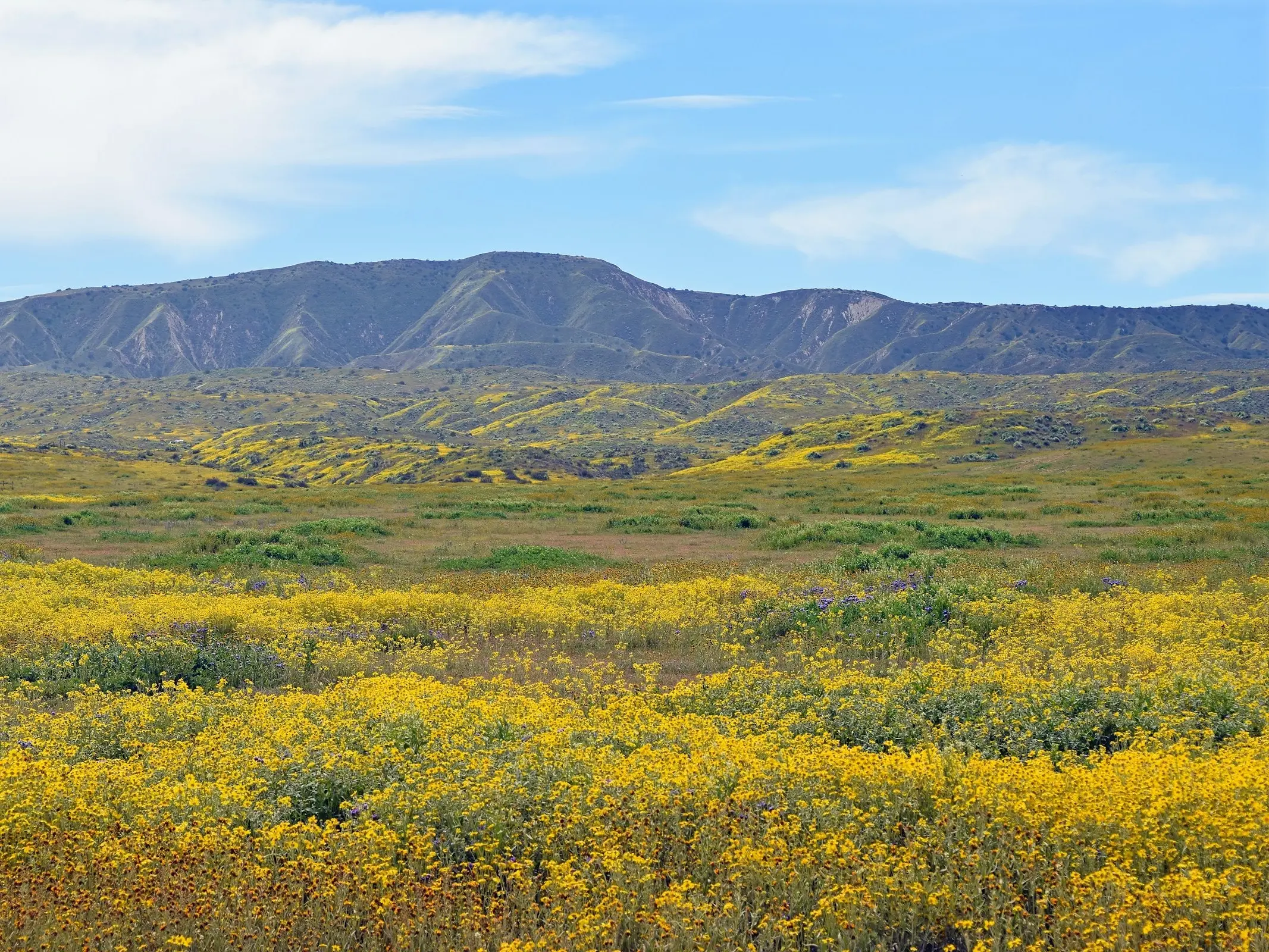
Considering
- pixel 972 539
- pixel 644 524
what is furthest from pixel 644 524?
pixel 972 539

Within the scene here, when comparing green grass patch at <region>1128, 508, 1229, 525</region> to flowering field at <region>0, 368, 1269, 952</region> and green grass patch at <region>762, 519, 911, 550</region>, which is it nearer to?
flowering field at <region>0, 368, 1269, 952</region>

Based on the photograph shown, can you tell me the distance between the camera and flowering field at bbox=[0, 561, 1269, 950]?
18.9 ft

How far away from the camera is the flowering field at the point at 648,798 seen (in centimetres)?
576

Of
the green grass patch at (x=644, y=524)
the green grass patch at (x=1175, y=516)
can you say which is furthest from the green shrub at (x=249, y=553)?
the green grass patch at (x=1175, y=516)

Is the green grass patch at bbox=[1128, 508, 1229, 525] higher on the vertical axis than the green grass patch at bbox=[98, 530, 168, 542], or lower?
higher

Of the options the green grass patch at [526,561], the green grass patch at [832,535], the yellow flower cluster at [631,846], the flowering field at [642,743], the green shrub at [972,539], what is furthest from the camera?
the green grass patch at [832,535]

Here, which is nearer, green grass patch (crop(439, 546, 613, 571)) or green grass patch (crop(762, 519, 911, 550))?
green grass patch (crop(439, 546, 613, 571))

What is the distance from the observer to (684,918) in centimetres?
551

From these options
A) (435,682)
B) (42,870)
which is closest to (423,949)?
(42,870)

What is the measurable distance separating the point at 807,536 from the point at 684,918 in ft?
84.9

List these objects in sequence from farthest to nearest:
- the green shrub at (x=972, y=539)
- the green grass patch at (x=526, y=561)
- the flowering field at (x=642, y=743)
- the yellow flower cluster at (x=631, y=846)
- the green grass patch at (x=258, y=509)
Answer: the green grass patch at (x=258, y=509) → the green shrub at (x=972, y=539) → the green grass patch at (x=526, y=561) → the flowering field at (x=642, y=743) → the yellow flower cluster at (x=631, y=846)

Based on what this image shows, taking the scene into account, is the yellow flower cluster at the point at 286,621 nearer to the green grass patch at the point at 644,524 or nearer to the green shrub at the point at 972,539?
the green shrub at the point at 972,539

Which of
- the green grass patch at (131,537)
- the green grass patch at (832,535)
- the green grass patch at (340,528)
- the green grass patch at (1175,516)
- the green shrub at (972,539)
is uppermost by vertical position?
the green grass patch at (1175,516)

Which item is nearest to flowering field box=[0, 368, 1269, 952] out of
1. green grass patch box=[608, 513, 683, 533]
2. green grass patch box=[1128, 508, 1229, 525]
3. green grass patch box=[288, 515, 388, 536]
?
green grass patch box=[1128, 508, 1229, 525]
